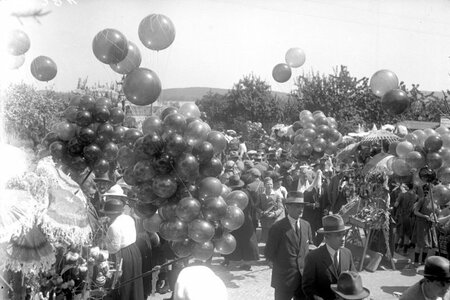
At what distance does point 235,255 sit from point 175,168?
4.16 m

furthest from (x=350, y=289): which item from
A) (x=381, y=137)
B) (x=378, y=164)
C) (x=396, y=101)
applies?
(x=396, y=101)

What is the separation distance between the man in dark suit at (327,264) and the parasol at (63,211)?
2.19m

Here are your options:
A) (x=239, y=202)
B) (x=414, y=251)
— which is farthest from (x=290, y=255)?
(x=414, y=251)

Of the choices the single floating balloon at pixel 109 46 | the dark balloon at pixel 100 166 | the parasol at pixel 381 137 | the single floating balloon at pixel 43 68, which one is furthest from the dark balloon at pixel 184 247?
the single floating balloon at pixel 43 68

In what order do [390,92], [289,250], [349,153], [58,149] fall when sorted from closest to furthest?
[289,250] → [58,149] → [390,92] → [349,153]

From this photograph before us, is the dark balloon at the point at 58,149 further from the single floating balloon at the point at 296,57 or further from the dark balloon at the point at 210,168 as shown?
the single floating balloon at the point at 296,57

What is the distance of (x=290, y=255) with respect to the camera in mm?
5305

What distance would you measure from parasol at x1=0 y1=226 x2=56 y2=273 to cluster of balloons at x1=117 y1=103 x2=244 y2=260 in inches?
64.9

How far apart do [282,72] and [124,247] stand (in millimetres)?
10299

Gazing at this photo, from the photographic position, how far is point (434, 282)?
349cm

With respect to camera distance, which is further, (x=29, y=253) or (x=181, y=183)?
(x=181, y=183)

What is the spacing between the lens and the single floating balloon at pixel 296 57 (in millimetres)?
14220

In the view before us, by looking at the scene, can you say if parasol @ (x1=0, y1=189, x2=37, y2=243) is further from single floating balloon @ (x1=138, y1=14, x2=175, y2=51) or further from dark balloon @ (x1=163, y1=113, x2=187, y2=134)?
single floating balloon @ (x1=138, y1=14, x2=175, y2=51)

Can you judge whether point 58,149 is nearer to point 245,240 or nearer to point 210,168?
point 210,168
